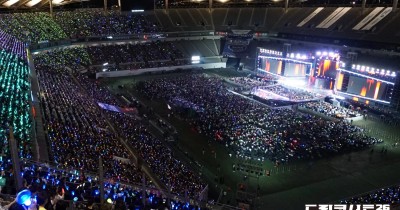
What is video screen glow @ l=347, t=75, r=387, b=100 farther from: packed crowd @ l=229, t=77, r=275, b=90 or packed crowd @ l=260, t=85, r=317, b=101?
packed crowd @ l=229, t=77, r=275, b=90

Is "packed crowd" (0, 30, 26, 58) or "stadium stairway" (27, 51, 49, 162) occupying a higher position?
"packed crowd" (0, 30, 26, 58)

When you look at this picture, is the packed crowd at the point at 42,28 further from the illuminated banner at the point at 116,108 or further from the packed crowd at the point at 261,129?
the illuminated banner at the point at 116,108

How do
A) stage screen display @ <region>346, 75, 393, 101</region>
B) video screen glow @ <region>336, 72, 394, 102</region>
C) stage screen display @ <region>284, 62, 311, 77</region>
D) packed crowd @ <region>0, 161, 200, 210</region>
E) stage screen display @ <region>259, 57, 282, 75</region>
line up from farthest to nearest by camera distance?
stage screen display @ <region>259, 57, 282, 75</region>
stage screen display @ <region>284, 62, 311, 77</region>
stage screen display @ <region>346, 75, 393, 101</region>
video screen glow @ <region>336, 72, 394, 102</region>
packed crowd @ <region>0, 161, 200, 210</region>

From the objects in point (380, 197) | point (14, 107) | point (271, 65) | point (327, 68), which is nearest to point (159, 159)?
point (14, 107)

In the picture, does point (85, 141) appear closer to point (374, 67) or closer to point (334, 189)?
point (334, 189)

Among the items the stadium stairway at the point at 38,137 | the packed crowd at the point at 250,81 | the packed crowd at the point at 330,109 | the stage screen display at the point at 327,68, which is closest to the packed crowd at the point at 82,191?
the stadium stairway at the point at 38,137

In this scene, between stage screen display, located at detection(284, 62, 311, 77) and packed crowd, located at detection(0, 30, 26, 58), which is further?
stage screen display, located at detection(284, 62, 311, 77)

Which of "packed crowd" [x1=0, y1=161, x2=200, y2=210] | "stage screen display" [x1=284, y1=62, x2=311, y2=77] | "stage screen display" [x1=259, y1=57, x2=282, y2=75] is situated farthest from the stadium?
"stage screen display" [x1=259, y1=57, x2=282, y2=75]
